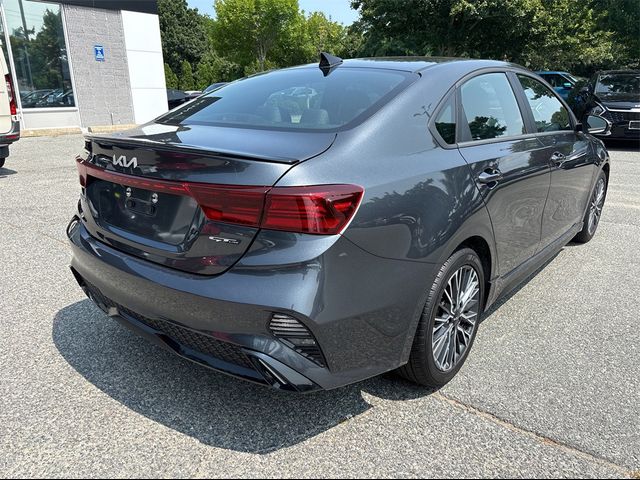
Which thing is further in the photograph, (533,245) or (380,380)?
(533,245)

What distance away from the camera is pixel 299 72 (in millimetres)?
3219

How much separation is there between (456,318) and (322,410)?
2.73ft

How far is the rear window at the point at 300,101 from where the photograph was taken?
248cm

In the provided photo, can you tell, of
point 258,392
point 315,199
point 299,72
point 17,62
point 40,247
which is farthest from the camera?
point 17,62

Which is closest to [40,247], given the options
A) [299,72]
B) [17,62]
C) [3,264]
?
[3,264]

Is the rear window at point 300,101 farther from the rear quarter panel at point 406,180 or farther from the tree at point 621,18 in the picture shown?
the tree at point 621,18

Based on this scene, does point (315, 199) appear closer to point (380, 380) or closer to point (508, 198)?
point (380, 380)

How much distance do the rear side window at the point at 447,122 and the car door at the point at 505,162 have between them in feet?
0.23

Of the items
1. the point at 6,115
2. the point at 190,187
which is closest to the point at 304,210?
the point at 190,187

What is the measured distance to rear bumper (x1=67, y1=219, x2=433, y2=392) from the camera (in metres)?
1.96

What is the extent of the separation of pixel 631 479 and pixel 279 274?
160cm

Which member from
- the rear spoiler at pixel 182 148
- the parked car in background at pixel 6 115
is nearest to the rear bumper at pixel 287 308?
the rear spoiler at pixel 182 148

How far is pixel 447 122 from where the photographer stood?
8.70ft

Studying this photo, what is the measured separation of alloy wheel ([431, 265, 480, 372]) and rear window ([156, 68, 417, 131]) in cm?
95
